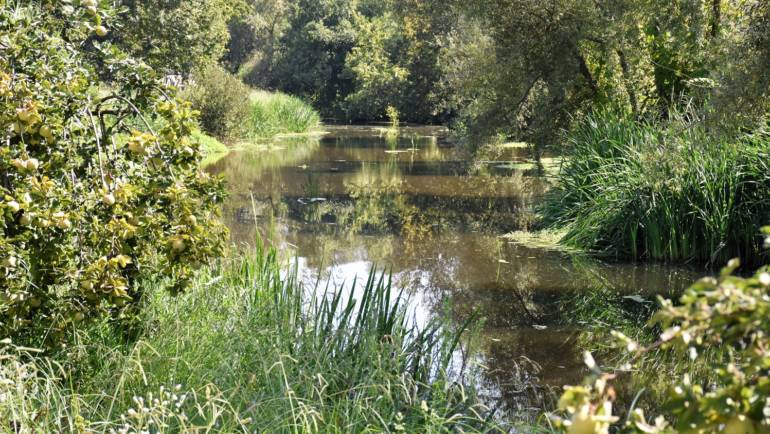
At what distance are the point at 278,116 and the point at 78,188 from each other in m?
27.2

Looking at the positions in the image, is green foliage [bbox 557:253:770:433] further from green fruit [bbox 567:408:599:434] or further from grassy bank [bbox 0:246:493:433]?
grassy bank [bbox 0:246:493:433]

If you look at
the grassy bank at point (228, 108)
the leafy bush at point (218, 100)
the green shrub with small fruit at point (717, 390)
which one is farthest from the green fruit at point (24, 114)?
the leafy bush at point (218, 100)

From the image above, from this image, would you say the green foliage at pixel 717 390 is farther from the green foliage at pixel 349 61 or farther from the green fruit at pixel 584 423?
the green foliage at pixel 349 61

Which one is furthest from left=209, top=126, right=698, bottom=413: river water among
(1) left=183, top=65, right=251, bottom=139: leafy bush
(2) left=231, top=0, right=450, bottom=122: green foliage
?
(2) left=231, top=0, right=450, bottom=122: green foliage

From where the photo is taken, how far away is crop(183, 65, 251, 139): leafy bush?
23750 mm

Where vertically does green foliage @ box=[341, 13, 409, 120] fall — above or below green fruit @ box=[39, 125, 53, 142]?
above

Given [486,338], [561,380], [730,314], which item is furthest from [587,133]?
[730,314]

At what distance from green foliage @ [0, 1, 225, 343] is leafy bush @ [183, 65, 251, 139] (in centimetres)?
1905

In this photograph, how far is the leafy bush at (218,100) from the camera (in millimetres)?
23750

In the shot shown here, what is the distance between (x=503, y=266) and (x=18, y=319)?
605 cm

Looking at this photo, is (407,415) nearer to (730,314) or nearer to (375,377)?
(375,377)

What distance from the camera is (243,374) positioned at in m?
4.16

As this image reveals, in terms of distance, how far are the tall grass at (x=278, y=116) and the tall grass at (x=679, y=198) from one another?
19.2m

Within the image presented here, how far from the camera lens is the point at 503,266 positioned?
30.0 ft
